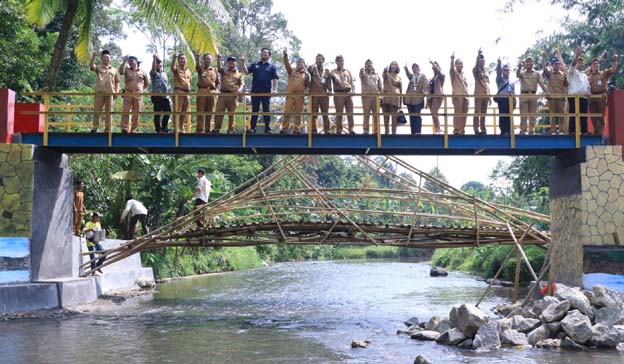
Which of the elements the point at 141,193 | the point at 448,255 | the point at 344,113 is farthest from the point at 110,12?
the point at 344,113

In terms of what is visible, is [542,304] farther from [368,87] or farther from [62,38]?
[62,38]

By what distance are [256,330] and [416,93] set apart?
6216 mm

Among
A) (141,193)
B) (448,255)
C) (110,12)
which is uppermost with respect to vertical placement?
(110,12)

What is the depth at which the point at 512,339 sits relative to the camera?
12.0m

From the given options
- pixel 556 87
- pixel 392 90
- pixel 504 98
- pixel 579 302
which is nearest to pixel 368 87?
pixel 392 90

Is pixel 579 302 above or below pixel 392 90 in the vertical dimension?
below

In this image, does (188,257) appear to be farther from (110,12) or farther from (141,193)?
(110,12)

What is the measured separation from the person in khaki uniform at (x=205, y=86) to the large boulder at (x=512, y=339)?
7742 millimetres

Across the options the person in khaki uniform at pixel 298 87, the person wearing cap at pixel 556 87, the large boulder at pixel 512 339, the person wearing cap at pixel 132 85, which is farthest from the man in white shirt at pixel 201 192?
the large boulder at pixel 512 339

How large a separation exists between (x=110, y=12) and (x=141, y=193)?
664 inches

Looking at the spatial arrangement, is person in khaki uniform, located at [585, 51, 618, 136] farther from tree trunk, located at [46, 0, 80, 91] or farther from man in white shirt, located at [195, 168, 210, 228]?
tree trunk, located at [46, 0, 80, 91]

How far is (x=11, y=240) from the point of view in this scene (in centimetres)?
1491

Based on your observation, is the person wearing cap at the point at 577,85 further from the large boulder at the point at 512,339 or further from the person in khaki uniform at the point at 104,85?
the person in khaki uniform at the point at 104,85

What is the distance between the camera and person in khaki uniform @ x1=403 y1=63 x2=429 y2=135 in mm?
15750
